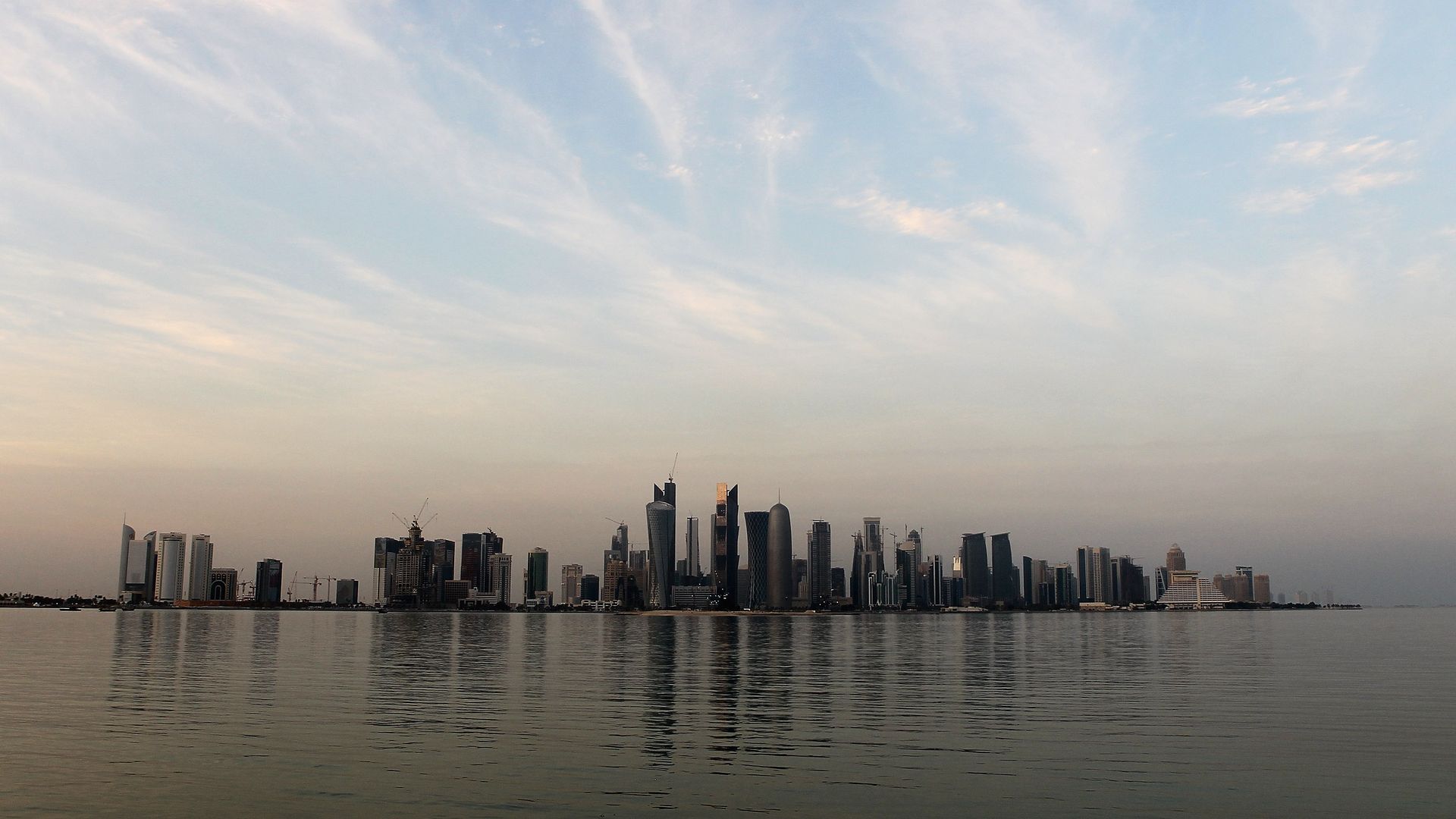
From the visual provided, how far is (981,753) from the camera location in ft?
161

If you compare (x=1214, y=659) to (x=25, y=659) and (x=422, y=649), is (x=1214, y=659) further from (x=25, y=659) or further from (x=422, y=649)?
(x=25, y=659)

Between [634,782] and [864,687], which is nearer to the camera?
[634,782]

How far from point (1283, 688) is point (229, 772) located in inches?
3142

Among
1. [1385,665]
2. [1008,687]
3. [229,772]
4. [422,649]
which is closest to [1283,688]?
[1008,687]

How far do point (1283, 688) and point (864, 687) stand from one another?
35.1 meters

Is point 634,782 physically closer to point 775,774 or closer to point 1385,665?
point 775,774

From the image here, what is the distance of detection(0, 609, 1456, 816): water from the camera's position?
126 ft

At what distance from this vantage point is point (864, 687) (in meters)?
84.0

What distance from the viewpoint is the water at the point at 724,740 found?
38.5 meters

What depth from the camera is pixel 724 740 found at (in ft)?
173

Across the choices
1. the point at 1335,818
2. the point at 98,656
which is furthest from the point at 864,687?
the point at 98,656

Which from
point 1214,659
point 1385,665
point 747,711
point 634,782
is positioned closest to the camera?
point 634,782

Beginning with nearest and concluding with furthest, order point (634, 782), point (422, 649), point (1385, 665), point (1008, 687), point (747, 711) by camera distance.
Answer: point (634, 782), point (747, 711), point (1008, 687), point (1385, 665), point (422, 649)

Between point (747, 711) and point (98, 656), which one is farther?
point (98, 656)
